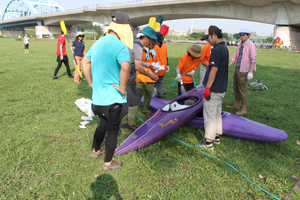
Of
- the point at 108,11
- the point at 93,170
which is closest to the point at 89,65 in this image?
the point at 93,170

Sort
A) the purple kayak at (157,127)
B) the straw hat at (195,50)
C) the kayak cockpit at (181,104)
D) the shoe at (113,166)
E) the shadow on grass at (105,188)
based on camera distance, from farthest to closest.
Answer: the straw hat at (195,50), the kayak cockpit at (181,104), the purple kayak at (157,127), the shoe at (113,166), the shadow on grass at (105,188)

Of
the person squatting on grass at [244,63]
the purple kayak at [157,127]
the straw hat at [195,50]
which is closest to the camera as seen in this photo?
the purple kayak at [157,127]

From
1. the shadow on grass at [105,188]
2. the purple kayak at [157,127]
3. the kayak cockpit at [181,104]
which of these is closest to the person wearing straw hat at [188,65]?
the kayak cockpit at [181,104]

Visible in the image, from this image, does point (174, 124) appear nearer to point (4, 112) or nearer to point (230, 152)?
point (230, 152)

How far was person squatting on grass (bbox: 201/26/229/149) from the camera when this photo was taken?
3.10m

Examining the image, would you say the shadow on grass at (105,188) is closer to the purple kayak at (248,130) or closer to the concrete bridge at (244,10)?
the purple kayak at (248,130)

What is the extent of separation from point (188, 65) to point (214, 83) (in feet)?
7.04

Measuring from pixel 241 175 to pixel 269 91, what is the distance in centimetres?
555

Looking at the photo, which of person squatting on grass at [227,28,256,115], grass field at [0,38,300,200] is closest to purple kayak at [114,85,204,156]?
grass field at [0,38,300,200]

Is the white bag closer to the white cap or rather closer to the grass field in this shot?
the grass field

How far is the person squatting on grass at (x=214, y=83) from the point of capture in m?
3.10

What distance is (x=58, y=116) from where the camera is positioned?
4770 mm

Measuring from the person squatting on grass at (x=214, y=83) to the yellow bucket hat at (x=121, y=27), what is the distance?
1.41 meters

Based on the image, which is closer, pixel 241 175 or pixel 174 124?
pixel 241 175
